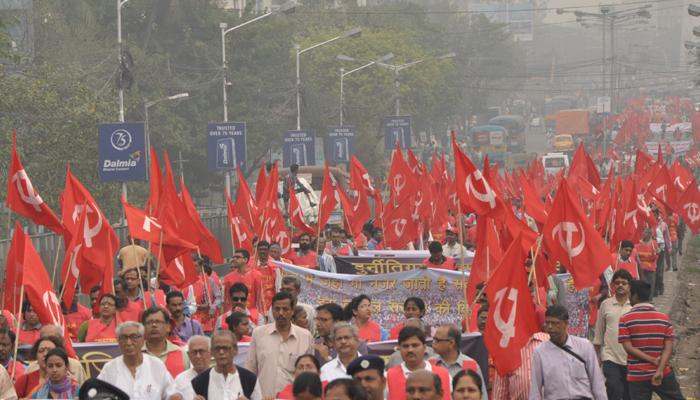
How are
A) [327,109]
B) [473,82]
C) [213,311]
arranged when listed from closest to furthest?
1. [213,311]
2. [327,109]
3. [473,82]

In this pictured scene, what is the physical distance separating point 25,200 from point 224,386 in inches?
227

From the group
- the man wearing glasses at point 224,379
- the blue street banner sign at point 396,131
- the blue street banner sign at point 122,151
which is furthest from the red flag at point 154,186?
the blue street banner sign at point 396,131

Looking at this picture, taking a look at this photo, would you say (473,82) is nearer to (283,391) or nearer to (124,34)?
(124,34)

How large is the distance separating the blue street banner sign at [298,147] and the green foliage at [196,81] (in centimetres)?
452

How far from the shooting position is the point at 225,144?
113 feet

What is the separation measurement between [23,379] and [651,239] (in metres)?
13.8

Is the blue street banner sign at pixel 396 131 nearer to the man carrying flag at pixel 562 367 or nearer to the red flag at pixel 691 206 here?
the red flag at pixel 691 206

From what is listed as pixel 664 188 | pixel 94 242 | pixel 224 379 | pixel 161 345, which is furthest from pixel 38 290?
pixel 664 188

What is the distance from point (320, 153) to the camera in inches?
2233

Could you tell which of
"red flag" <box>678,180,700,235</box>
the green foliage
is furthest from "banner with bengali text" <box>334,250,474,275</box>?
the green foliage

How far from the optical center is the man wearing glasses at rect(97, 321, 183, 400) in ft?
30.6

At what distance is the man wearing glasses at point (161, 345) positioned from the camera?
10.1 meters

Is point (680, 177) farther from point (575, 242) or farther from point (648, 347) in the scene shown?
point (648, 347)

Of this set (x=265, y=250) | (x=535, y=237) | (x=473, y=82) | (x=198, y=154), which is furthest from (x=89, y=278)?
(x=473, y=82)
